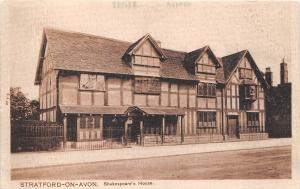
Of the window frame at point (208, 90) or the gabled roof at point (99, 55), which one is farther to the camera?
the window frame at point (208, 90)

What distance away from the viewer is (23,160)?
11.2 m

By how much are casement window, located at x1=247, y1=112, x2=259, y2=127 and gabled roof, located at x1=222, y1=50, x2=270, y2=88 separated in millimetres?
2026

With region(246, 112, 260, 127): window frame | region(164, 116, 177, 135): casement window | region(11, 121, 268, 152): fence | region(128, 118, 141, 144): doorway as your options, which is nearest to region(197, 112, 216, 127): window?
region(11, 121, 268, 152): fence

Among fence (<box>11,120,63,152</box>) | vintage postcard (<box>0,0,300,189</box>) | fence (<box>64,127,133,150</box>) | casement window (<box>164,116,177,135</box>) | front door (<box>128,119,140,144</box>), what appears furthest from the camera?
casement window (<box>164,116,177,135</box>)

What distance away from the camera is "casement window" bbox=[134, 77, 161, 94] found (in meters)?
17.2

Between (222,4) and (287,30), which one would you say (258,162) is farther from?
(222,4)

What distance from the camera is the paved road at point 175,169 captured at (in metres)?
10.3

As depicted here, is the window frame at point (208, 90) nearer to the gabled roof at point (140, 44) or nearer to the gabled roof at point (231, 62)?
the gabled roof at point (231, 62)

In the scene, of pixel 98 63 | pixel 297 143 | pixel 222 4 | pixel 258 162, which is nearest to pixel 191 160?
pixel 258 162

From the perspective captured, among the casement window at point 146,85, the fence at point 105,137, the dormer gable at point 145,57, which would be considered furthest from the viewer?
the casement window at point 146,85

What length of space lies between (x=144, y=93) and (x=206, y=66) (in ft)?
14.9

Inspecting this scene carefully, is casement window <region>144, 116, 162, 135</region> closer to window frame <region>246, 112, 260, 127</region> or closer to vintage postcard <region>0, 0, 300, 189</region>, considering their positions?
vintage postcard <region>0, 0, 300, 189</region>

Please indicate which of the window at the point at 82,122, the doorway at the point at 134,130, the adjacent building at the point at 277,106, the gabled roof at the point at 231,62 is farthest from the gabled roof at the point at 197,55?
the window at the point at 82,122

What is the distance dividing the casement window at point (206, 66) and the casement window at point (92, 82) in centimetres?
605
